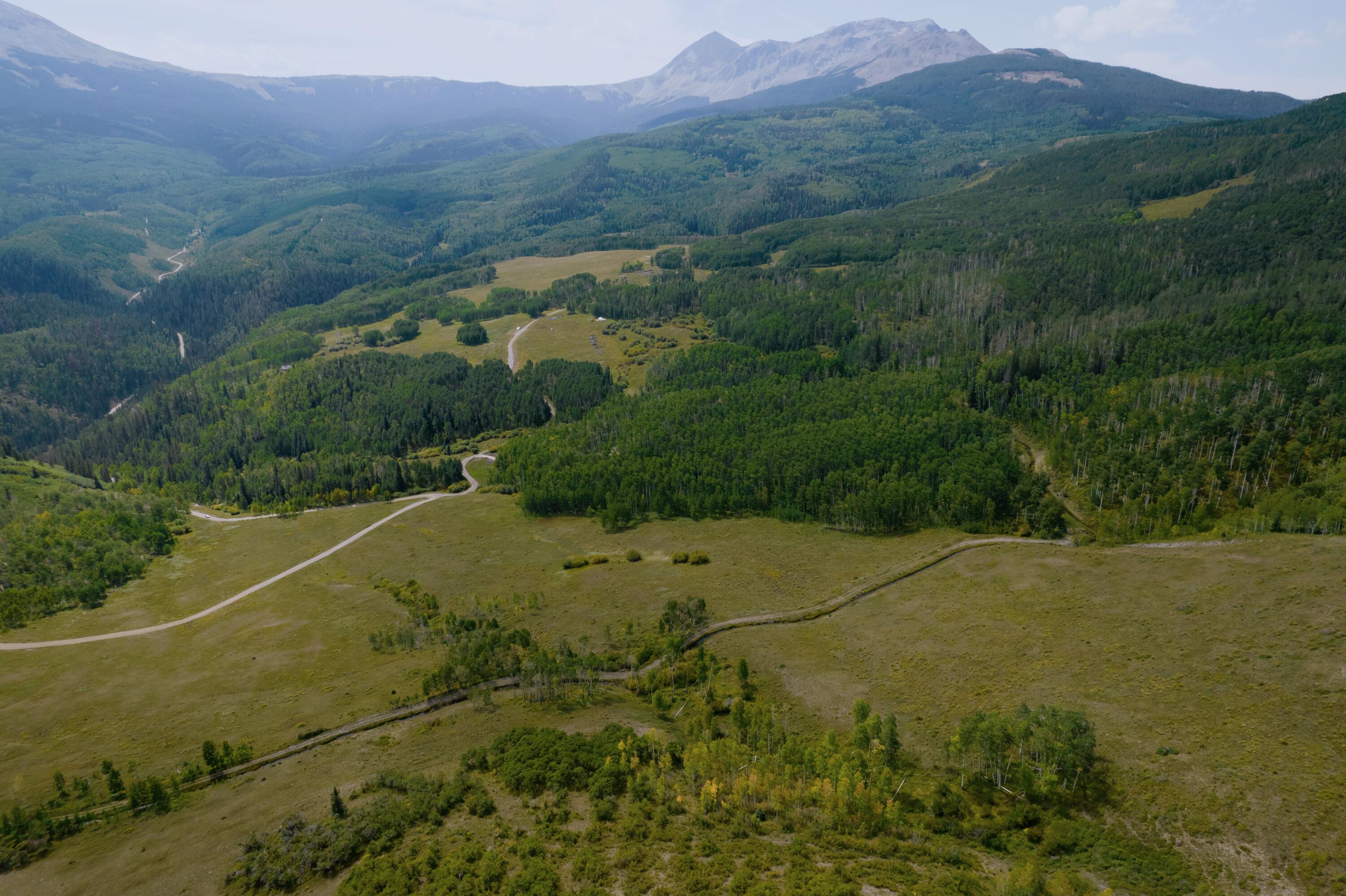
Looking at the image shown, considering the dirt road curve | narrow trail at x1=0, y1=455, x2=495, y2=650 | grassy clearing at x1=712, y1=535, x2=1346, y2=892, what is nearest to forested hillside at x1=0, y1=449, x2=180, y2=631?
narrow trail at x1=0, y1=455, x2=495, y2=650

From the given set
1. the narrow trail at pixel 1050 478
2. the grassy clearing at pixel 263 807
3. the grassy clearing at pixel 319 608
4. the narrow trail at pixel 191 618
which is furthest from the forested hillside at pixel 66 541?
the narrow trail at pixel 1050 478

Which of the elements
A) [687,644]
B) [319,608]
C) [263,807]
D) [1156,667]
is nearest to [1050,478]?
[1156,667]

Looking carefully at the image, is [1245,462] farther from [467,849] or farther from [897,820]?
[467,849]

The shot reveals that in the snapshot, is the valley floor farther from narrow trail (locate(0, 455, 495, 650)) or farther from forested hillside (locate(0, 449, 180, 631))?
forested hillside (locate(0, 449, 180, 631))

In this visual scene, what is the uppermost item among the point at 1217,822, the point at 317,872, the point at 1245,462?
the point at 1245,462

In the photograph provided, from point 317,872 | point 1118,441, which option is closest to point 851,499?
point 1118,441
